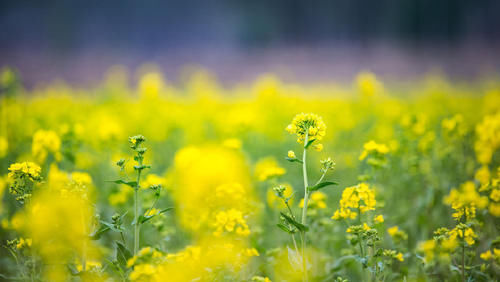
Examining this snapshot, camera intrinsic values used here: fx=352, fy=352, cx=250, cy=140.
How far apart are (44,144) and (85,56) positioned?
2384cm

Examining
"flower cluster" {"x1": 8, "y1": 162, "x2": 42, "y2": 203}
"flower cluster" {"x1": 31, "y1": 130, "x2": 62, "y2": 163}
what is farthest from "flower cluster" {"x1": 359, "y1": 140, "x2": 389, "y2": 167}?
"flower cluster" {"x1": 31, "y1": 130, "x2": 62, "y2": 163}

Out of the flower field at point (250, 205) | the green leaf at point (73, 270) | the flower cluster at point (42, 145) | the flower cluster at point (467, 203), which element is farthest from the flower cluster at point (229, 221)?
the flower cluster at point (42, 145)

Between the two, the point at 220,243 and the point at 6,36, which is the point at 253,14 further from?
the point at 220,243

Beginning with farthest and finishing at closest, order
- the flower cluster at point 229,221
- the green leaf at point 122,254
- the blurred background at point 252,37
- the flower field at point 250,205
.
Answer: the blurred background at point 252,37 < the flower cluster at point 229,221 < the flower field at point 250,205 < the green leaf at point 122,254

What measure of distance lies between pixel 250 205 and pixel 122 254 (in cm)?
86

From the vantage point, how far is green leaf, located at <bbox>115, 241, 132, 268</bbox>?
1.52m

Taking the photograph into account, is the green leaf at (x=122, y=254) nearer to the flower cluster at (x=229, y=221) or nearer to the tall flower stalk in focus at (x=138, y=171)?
the tall flower stalk in focus at (x=138, y=171)

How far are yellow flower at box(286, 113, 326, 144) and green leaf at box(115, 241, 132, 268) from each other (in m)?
0.89

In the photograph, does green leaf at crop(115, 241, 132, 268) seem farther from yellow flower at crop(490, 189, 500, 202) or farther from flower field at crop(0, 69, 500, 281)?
yellow flower at crop(490, 189, 500, 202)

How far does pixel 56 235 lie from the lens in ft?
5.65

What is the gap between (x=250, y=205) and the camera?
219 cm

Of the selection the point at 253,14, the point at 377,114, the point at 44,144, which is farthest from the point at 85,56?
the point at 44,144

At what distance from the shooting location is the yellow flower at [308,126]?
5.20 feet

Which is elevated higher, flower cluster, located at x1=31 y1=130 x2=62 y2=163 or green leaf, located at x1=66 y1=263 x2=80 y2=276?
flower cluster, located at x1=31 y1=130 x2=62 y2=163
